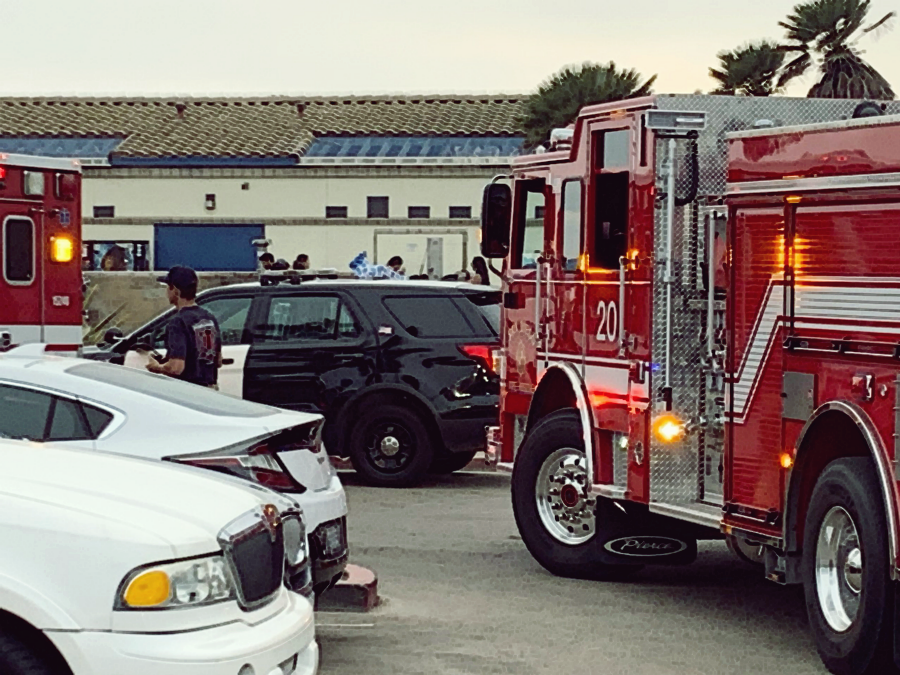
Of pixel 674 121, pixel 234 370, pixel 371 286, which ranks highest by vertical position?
pixel 674 121

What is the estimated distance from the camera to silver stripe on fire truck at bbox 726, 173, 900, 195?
27.0ft

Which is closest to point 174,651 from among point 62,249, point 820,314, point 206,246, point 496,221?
point 820,314

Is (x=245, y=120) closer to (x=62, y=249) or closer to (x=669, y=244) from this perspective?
(x=62, y=249)

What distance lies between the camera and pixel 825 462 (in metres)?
8.91

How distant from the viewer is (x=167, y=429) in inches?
330

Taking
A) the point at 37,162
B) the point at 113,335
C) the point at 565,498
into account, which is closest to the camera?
the point at 565,498

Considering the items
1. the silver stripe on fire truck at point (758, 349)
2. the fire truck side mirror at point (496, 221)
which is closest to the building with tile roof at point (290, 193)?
the fire truck side mirror at point (496, 221)

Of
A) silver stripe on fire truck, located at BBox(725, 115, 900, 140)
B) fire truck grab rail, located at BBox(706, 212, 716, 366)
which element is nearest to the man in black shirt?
fire truck grab rail, located at BBox(706, 212, 716, 366)

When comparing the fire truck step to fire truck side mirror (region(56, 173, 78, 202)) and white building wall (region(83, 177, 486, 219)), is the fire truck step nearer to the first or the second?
fire truck side mirror (region(56, 173, 78, 202))

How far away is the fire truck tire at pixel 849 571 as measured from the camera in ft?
27.1

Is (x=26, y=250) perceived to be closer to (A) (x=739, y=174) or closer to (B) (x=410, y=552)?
(B) (x=410, y=552)

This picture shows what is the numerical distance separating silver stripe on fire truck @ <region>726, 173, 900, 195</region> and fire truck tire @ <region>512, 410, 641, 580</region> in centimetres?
246

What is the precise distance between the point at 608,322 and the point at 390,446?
5753 millimetres

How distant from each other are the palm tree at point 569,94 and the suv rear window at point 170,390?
36.6 m
